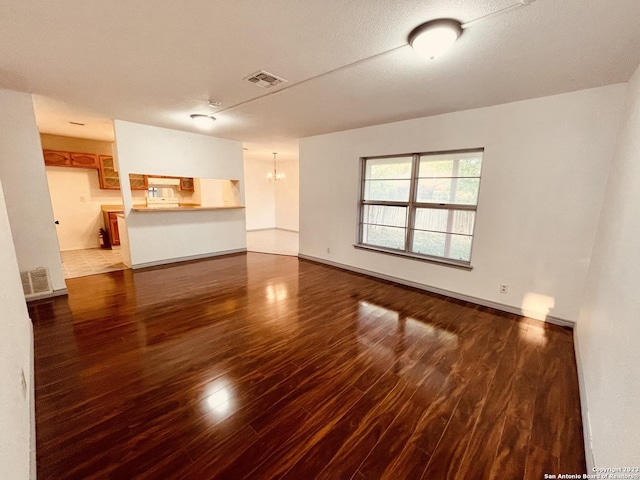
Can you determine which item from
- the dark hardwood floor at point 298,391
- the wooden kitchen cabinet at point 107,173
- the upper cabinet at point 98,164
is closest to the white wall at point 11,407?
the dark hardwood floor at point 298,391

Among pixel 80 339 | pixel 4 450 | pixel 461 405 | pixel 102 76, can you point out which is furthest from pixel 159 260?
pixel 461 405

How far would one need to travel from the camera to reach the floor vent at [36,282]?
328 cm

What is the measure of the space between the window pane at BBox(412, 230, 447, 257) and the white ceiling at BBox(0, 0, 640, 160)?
178 centimetres

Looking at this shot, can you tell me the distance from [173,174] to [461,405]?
5661 mm

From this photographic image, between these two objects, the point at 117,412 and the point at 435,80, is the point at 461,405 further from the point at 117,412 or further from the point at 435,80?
the point at 435,80

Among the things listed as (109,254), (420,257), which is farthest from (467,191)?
(109,254)

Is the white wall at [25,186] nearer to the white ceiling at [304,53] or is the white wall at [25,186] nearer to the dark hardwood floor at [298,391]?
the white ceiling at [304,53]

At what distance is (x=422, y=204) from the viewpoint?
4.03m

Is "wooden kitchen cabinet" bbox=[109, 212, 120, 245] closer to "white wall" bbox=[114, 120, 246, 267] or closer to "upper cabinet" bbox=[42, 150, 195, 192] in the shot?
"upper cabinet" bbox=[42, 150, 195, 192]

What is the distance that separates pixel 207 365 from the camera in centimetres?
213

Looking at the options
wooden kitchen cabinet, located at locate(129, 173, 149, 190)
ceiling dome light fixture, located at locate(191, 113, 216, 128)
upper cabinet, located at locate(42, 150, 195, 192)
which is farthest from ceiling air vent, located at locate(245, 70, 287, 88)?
wooden kitchen cabinet, located at locate(129, 173, 149, 190)

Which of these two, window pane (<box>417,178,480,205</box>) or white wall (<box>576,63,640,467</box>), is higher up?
window pane (<box>417,178,480,205</box>)

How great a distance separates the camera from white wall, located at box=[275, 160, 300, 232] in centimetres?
932

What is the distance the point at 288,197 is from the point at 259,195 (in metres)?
1.08
